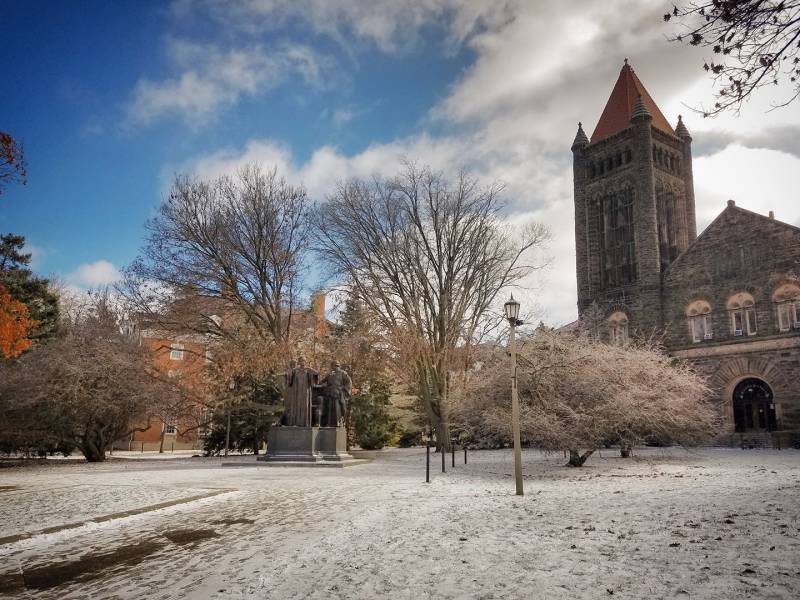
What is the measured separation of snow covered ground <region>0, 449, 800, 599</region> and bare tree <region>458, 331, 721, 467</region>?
3741mm

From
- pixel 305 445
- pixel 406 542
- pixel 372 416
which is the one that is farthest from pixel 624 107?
pixel 406 542

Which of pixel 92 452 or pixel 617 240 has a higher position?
pixel 617 240

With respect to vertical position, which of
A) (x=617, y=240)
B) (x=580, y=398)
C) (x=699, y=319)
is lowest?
(x=580, y=398)

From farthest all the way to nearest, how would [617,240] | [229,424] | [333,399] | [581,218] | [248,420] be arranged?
[581,218], [617,240], [248,420], [229,424], [333,399]

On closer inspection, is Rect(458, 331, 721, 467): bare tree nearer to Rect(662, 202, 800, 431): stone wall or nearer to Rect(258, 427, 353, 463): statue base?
Rect(258, 427, 353, 463): statue base

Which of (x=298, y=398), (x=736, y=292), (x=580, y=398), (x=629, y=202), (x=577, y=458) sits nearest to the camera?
(x=580, y=398)

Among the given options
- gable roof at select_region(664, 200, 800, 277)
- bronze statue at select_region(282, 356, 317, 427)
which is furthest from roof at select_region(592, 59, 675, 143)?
bronze statue at select_region(282, 356, 317, 427)

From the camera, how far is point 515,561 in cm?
523

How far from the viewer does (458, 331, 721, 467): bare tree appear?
1495 cm

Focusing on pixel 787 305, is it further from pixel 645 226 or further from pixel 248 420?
pixel 248 420

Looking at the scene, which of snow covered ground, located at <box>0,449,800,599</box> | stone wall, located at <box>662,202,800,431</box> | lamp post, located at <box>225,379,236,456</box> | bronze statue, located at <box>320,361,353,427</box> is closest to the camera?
snow covered ground, located at <box>0,449,800,599</box>

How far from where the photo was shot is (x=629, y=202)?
40969 millimetres

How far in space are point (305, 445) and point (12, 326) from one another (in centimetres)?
1630

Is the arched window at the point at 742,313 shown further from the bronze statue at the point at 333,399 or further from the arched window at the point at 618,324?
the bronze statue at the point at 333,399
